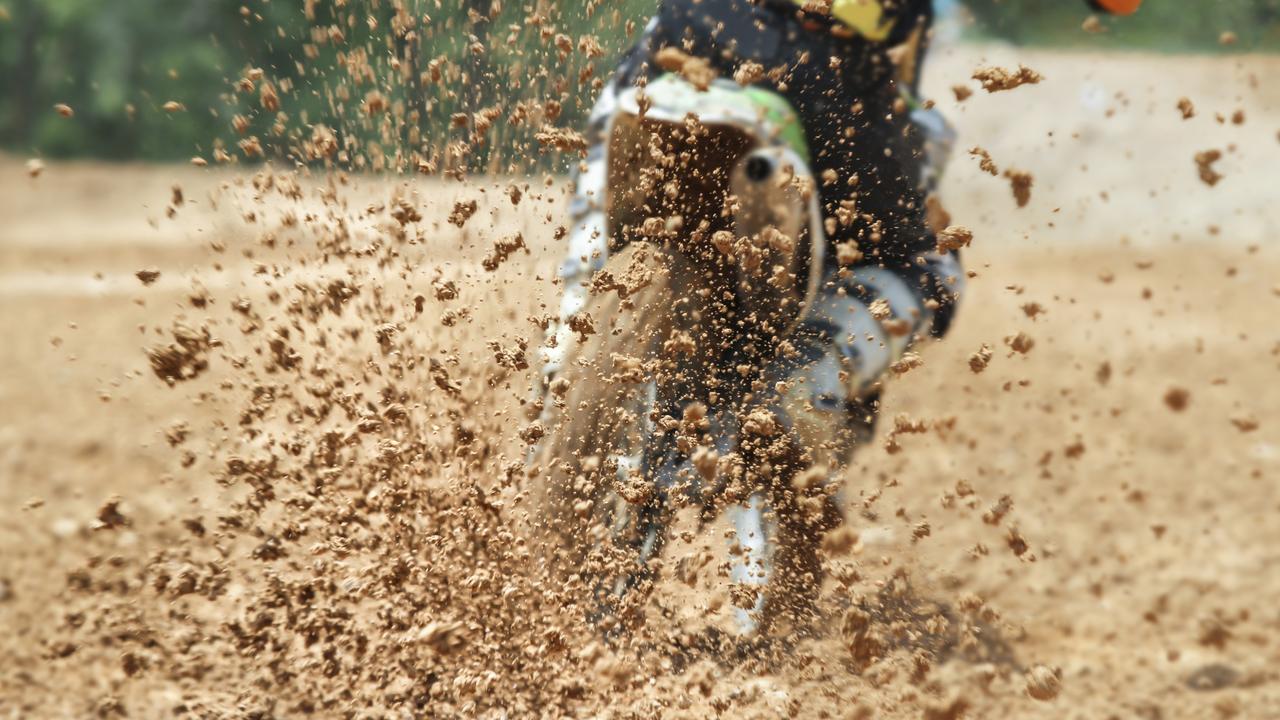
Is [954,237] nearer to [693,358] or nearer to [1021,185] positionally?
[1021,185]

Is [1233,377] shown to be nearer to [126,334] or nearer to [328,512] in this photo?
[328,512]

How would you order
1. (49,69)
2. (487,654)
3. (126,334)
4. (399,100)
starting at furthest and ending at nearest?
(49,69) < (126,334) < (399,100) < (487,654)

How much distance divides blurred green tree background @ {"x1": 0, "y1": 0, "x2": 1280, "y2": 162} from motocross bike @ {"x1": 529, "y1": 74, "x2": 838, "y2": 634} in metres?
0.38

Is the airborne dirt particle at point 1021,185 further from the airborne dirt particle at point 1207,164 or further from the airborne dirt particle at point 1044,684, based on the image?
the airborne dirt particle at point 1044,684

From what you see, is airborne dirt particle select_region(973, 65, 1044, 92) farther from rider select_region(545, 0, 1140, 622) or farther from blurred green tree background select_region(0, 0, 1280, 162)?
blurred green tree background select_region(0, 0, 1280, 162)

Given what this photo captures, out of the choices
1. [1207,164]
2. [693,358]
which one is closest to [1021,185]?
[1207,164]

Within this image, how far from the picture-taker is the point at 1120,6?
2.49 metres

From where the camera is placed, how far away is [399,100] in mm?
2885

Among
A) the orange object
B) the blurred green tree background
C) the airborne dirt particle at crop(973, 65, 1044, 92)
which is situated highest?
the orange object

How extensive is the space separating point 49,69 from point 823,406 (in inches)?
701

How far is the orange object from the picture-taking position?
2.49 m

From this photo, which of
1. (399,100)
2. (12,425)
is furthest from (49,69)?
(399,100)

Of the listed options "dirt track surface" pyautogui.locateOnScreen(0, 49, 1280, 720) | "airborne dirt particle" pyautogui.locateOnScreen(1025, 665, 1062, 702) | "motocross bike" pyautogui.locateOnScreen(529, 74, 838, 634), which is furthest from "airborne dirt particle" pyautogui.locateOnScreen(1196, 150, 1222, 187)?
"airborne dirt particle" pyautogui.locateOnScreen(1025, 665, 1062, 702)

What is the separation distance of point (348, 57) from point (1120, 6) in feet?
6.06
